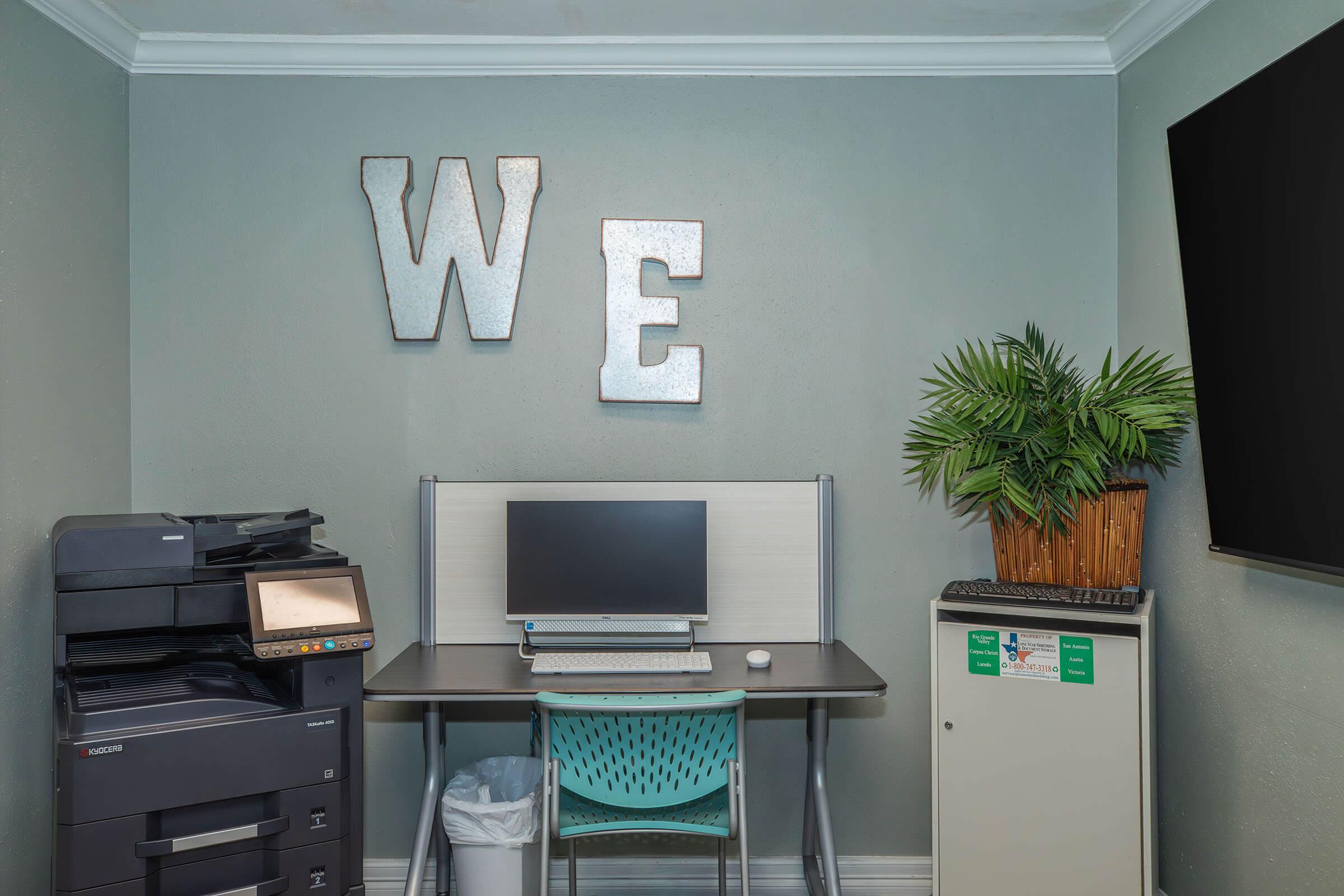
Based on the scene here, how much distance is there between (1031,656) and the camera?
2.10m

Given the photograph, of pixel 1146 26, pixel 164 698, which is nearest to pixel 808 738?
pixel 164 698

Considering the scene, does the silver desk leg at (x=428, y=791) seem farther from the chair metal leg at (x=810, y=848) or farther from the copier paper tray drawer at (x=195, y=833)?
the chair metal leg at (x=810, y=848)

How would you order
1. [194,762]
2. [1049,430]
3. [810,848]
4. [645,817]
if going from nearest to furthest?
[194,762], [645,817], [1049,430], [810,848]

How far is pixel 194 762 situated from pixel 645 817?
996 millimetres

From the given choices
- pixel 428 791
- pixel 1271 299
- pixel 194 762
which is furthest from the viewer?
pixel 428 791

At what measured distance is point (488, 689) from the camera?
2.04 meters

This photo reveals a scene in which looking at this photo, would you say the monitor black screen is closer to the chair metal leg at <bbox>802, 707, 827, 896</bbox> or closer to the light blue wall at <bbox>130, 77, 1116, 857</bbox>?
the light blue wall at <bbox>130, 77, 1116, 857</bbox>

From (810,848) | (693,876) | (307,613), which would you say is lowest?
(693,876)

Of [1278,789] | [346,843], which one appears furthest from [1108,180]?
[346,843]

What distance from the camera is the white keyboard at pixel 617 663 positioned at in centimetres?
217

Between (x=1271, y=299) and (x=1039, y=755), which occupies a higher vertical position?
(x=1271, y=299)

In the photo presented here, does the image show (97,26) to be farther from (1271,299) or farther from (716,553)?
(1271,299)

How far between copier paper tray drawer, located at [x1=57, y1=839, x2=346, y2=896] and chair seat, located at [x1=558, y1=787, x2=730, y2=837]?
20.8 inches

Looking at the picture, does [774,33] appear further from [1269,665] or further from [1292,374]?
→ [1269,665]
